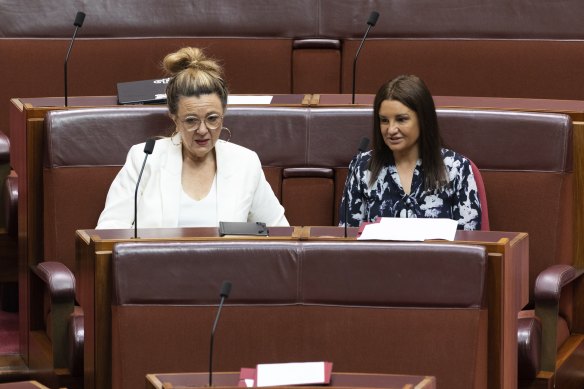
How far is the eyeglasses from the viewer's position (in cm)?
120

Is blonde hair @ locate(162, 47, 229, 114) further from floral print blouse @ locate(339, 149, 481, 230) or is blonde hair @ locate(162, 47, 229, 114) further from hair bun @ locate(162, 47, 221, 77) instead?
floral print blouse @ locate(339, 149, 481, 230)

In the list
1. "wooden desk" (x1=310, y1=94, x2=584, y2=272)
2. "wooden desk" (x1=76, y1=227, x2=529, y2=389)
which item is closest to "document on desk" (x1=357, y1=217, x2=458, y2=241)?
"wooden desk" (x1=76, y1=227, x2=529, y2=389)

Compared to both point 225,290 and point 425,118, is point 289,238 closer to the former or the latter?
point 225,290

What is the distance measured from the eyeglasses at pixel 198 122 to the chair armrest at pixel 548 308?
0.32 meters

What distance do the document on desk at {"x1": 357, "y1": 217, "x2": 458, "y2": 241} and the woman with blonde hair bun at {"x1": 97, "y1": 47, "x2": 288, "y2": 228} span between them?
0.22m

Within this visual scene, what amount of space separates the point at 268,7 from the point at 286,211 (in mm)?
322

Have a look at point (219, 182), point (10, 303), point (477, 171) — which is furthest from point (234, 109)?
point (10, 303)

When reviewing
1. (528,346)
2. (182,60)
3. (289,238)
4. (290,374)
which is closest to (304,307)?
(289,238)

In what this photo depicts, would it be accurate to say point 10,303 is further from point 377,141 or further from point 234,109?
point 377,141

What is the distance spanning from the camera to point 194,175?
1229 millimetres

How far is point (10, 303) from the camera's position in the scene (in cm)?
146

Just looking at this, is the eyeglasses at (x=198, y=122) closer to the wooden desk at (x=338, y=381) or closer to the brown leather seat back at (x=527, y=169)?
the brown leather seat back at (x=527, y=169)

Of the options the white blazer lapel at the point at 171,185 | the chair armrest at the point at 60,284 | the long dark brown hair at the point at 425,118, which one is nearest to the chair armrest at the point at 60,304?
the chair armrest at the point at 60,284

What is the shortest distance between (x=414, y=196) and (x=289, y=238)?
11.5 inches
